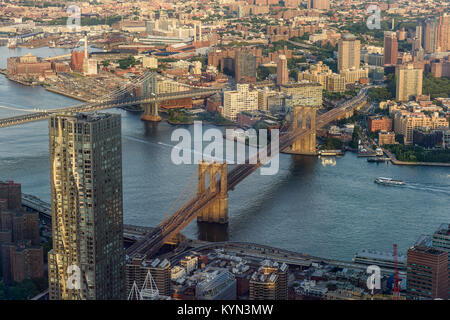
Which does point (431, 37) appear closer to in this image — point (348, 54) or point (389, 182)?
point (348, 54)

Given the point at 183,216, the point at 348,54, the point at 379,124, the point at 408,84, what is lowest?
the point at 183,216

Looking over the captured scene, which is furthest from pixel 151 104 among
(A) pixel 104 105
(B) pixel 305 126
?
(B) pixel 305 126

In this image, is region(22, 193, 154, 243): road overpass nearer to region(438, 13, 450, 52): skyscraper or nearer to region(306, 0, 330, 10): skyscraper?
region(438, 13, 450, 52): skyscraper

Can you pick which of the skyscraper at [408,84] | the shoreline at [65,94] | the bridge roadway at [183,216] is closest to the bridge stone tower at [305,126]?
the bridge roadway at [183,216]

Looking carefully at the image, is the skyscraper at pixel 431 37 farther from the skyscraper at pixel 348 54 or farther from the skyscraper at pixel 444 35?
the skyscraper at pixel 348 54

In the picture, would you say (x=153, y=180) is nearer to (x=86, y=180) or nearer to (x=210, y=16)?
(x=86, y=180)
